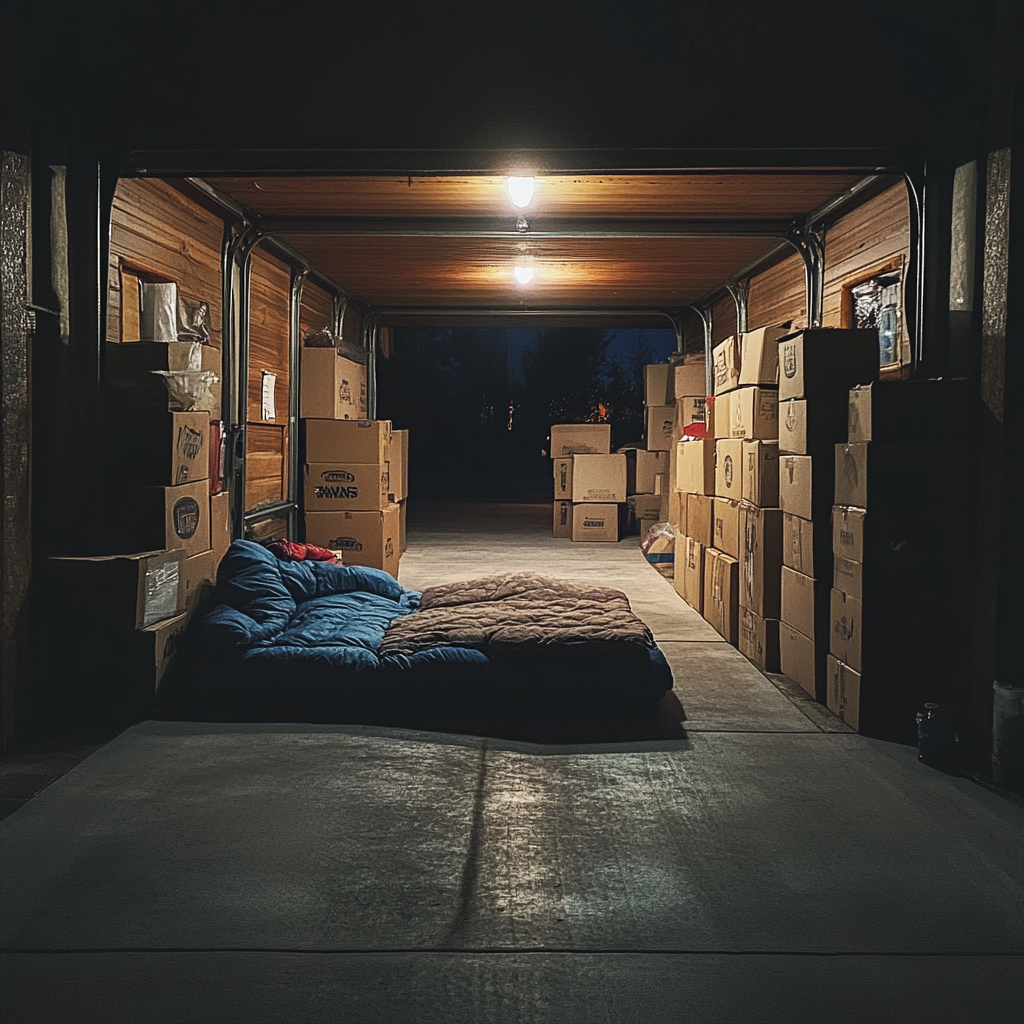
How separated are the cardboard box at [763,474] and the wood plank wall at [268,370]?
3.38m

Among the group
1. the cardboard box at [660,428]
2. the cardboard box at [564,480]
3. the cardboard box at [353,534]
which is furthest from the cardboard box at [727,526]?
the cardboard box at [564,480]

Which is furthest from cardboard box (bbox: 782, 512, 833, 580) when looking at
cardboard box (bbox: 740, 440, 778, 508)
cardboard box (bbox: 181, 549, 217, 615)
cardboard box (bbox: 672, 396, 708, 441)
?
cardboard box (bbox: 672, 396, 708, 441)

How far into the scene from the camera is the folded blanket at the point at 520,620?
13.8 ft

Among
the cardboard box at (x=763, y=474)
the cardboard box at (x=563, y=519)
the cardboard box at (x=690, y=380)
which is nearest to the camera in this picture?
the cardboard box at (x=763, y=474)

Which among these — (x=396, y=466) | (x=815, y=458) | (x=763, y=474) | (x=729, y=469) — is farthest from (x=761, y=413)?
(x=396, y=466)

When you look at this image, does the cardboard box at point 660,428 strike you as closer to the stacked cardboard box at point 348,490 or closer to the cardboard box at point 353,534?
the stacked cardboard box at point 348,490

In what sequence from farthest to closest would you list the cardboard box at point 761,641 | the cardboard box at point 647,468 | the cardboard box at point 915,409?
the cardboard box at point 647,468 → the cardboard box at point 761,641 → the cardboard box at point 915,409

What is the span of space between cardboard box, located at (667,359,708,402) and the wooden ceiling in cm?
116

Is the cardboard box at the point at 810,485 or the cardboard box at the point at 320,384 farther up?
the cardboard box at the point at 320,384

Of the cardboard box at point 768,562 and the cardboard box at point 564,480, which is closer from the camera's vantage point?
the cardboard box at point 768,562

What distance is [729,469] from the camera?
5.94m

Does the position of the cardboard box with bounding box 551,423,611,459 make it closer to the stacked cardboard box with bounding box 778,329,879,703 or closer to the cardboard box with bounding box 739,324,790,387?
the cardboard box with bounding box 739,324,790,387

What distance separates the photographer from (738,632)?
5594 millimetres

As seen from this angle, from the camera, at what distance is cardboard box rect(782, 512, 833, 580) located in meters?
4.33
